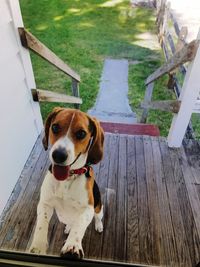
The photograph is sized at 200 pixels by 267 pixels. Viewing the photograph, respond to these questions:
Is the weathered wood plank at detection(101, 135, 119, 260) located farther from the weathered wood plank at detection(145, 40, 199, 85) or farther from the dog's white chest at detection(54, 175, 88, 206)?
the weathered wood plank at detection(145, 40, 199, 85)

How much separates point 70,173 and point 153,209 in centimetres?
98

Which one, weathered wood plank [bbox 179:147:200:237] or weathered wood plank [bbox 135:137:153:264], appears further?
weathered wood plank [bbox 179:147:200:237]

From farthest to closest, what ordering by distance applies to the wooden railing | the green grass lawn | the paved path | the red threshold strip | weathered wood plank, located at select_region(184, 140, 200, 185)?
the green grass lawn → the paved path → the red threshold strip → weathered wood plank, located at select_region(184, 140, 200, 185) → the wooden railing

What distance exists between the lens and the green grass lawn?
178 inches

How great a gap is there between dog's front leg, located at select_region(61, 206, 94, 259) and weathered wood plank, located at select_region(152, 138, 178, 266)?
754 millimetres

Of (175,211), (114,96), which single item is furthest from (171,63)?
(114,96)

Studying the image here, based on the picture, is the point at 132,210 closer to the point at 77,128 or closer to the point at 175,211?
the point at 175,211

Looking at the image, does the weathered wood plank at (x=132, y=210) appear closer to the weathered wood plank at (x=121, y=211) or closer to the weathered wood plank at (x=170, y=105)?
the weathered wood plank at (x=121, y=211)

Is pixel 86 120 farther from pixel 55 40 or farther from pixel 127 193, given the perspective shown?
pixel 55 40

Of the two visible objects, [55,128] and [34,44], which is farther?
[34,44]

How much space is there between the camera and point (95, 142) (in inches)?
55.2

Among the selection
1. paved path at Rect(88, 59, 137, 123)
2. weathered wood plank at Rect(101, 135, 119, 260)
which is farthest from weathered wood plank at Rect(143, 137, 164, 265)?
paved path at Rect(88, 59, 137, 123)

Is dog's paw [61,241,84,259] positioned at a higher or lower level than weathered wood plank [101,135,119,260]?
higher

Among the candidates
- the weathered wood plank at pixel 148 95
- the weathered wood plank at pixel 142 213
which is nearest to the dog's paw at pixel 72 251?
the weathered wood plank at pixel 142 213
